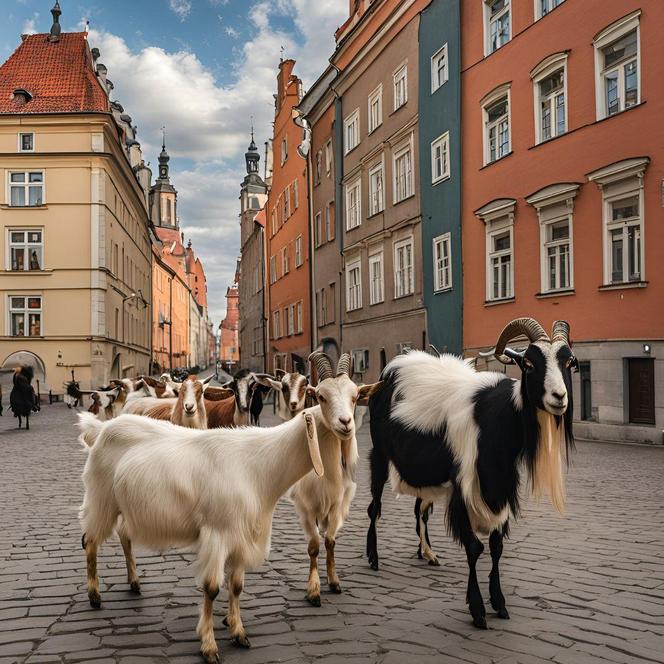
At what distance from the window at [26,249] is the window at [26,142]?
4.17 meters

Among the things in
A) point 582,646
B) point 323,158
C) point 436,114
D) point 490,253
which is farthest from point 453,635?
point 323,158

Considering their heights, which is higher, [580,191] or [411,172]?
[411,172]

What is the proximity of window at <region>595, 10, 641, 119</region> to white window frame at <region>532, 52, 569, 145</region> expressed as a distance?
1.12 metres

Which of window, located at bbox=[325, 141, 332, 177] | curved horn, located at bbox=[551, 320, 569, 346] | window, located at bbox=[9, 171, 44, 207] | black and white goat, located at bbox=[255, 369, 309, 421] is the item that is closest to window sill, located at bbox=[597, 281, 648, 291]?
black and white goat, located at bbox=[255, 369, 309, 421]

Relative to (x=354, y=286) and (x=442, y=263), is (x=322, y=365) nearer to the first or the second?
(x=442, y=263)

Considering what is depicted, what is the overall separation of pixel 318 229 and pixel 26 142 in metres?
15.8

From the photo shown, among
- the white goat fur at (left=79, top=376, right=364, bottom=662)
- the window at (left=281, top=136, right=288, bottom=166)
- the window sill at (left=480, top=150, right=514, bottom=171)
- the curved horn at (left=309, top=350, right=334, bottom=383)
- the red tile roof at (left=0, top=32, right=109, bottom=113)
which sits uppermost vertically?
the red tile roof at (left=0, top=32, right=109, bottom=113)

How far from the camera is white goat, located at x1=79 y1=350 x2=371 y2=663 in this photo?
4.84 m

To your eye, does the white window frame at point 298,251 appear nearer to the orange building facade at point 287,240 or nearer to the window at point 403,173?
the orange building facade at point 287,240

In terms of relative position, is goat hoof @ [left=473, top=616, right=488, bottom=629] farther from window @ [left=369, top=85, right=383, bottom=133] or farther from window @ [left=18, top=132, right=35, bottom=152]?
window @ [left=18, top=132, right=35, bottom=152]

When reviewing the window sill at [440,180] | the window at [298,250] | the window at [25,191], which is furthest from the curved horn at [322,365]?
the window at [25,191]

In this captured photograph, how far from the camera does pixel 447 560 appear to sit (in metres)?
6.93

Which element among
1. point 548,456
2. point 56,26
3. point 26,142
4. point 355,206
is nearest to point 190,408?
point 548,456

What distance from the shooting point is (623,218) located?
57.4 feet
